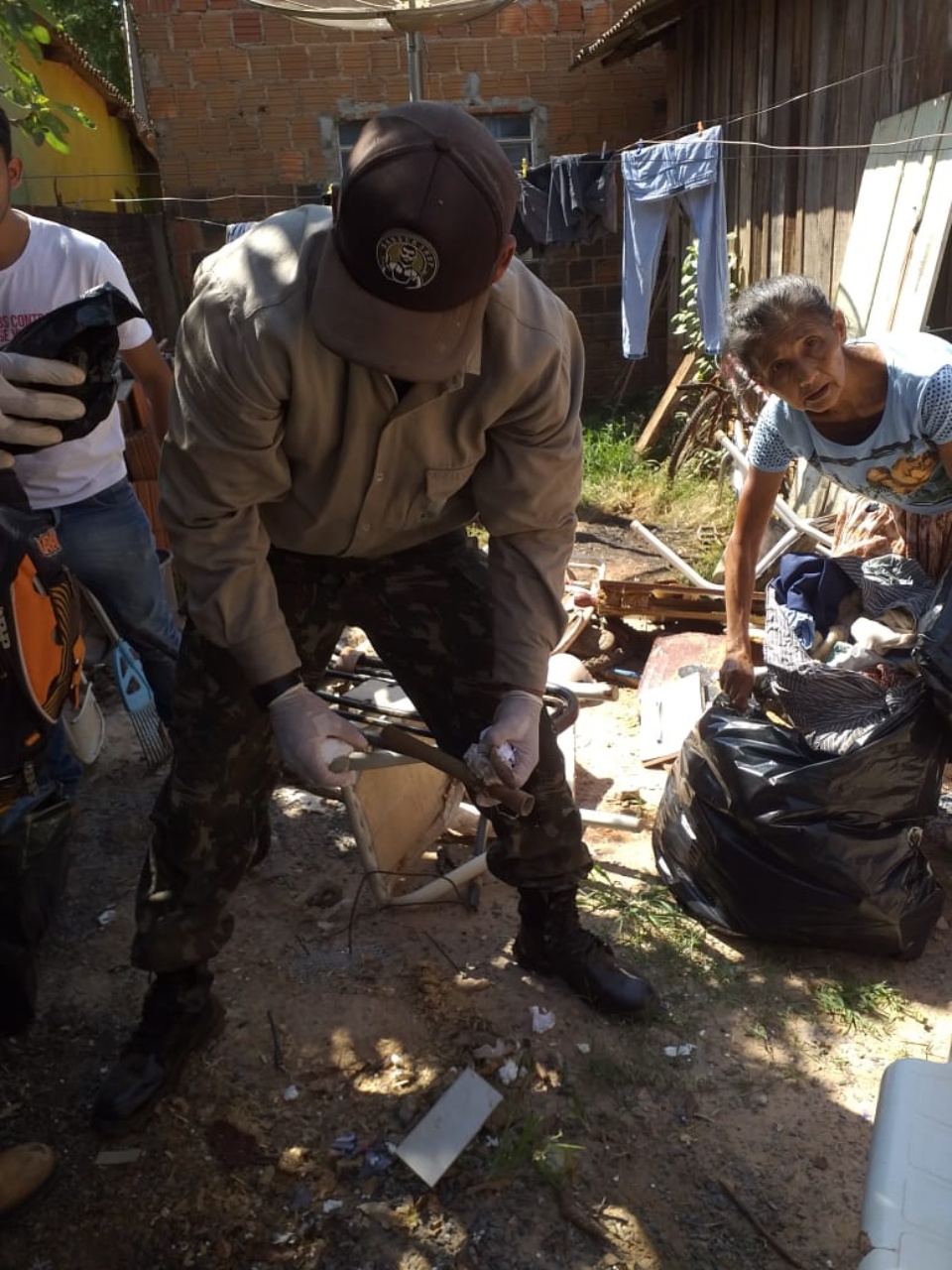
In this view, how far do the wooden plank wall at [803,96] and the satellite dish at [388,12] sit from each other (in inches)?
73.3

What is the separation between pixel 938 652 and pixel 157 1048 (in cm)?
199

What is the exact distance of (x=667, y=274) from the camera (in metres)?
8.43

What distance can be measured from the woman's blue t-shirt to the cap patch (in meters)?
1.50

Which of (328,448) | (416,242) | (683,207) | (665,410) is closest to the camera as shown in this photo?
(416,242)

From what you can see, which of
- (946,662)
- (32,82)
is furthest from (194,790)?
(32,82)

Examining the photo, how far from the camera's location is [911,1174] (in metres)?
1.19

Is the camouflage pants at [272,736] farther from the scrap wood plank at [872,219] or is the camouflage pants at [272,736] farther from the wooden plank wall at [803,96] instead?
the wooden plank wall at [803,96]

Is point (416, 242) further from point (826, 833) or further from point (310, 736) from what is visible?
point (826, 833)

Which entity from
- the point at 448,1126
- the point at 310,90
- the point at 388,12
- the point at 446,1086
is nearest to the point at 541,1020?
the point at 446,1086

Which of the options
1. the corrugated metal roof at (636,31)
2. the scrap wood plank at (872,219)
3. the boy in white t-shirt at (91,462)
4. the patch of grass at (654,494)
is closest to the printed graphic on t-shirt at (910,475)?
the boy in white t-shirt at (91,462)

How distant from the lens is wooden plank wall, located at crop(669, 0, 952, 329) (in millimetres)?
4770

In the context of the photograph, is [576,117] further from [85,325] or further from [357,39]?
[85,325]

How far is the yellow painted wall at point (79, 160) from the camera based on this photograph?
30.3ft

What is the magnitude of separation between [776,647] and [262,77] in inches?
310
